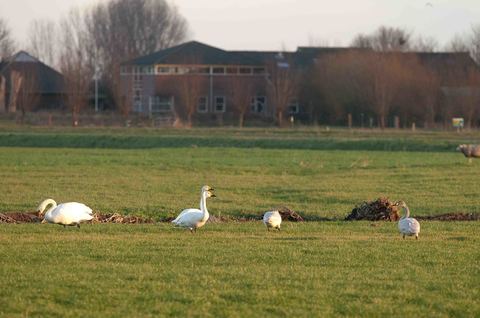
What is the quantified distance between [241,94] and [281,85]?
4027mm

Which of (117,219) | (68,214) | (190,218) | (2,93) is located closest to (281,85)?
(2,93)

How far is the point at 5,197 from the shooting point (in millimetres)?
30031

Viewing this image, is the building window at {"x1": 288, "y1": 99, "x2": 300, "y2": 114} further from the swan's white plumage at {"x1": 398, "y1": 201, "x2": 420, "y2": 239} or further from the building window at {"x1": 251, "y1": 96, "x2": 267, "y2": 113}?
the swan's white plumage at {"x1": 398, "y1": 201, "x2": 420, "y2": 239}

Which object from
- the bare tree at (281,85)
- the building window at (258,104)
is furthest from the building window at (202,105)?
the bare tree at (281,85)

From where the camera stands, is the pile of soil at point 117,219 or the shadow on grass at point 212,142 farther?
the shadow on grass at point 212,142

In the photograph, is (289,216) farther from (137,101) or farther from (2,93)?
(2,93)

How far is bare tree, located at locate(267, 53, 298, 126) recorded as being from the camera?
98125mm

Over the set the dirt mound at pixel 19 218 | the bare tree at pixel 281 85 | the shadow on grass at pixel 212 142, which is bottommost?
the shadow on grass at pixel 212 142

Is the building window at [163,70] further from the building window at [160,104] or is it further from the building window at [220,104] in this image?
the building window at [220,104]

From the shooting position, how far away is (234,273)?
1573 centimetres

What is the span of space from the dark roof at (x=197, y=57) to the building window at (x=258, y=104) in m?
3.55

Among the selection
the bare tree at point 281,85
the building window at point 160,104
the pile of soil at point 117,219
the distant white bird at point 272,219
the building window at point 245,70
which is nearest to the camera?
the distant white bird at point 272,219

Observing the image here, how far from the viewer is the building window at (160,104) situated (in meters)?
104

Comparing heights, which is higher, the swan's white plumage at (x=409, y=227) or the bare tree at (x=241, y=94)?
the bare tree at (x=241, y=94)
